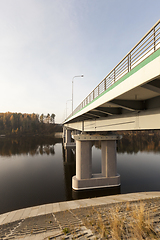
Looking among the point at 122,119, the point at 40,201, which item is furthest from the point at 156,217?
the point at 40,201

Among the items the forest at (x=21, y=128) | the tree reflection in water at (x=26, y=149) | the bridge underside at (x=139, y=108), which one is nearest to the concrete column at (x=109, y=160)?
the bridge underside at (x=139, y=108)

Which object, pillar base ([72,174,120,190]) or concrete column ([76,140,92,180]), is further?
concrete column ([76,140,92,180])

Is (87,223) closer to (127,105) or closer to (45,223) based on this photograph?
(45,223)

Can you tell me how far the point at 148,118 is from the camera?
6469 millimetres

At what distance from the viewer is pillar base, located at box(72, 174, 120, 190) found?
15.5m

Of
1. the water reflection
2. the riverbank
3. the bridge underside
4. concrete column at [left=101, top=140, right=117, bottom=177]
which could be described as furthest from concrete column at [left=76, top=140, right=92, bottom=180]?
the water reflection

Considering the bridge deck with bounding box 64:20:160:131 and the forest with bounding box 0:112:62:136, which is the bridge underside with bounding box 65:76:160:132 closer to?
the bridge deck with bounding box 64:20:160:131

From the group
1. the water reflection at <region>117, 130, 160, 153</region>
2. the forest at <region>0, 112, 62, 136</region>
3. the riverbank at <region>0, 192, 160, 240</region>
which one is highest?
the forest at <region>0, 112, 62, 136</region>

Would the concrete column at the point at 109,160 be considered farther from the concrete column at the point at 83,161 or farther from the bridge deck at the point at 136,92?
the bridge deck at the point at 136,92

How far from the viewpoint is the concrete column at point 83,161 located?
1586 centimetres

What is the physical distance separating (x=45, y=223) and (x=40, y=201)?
19.9 feet

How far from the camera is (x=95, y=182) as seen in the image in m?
15.8

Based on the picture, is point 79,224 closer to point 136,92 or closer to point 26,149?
point 136,92

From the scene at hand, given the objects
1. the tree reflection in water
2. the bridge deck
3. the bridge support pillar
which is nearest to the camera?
the bridge deck
